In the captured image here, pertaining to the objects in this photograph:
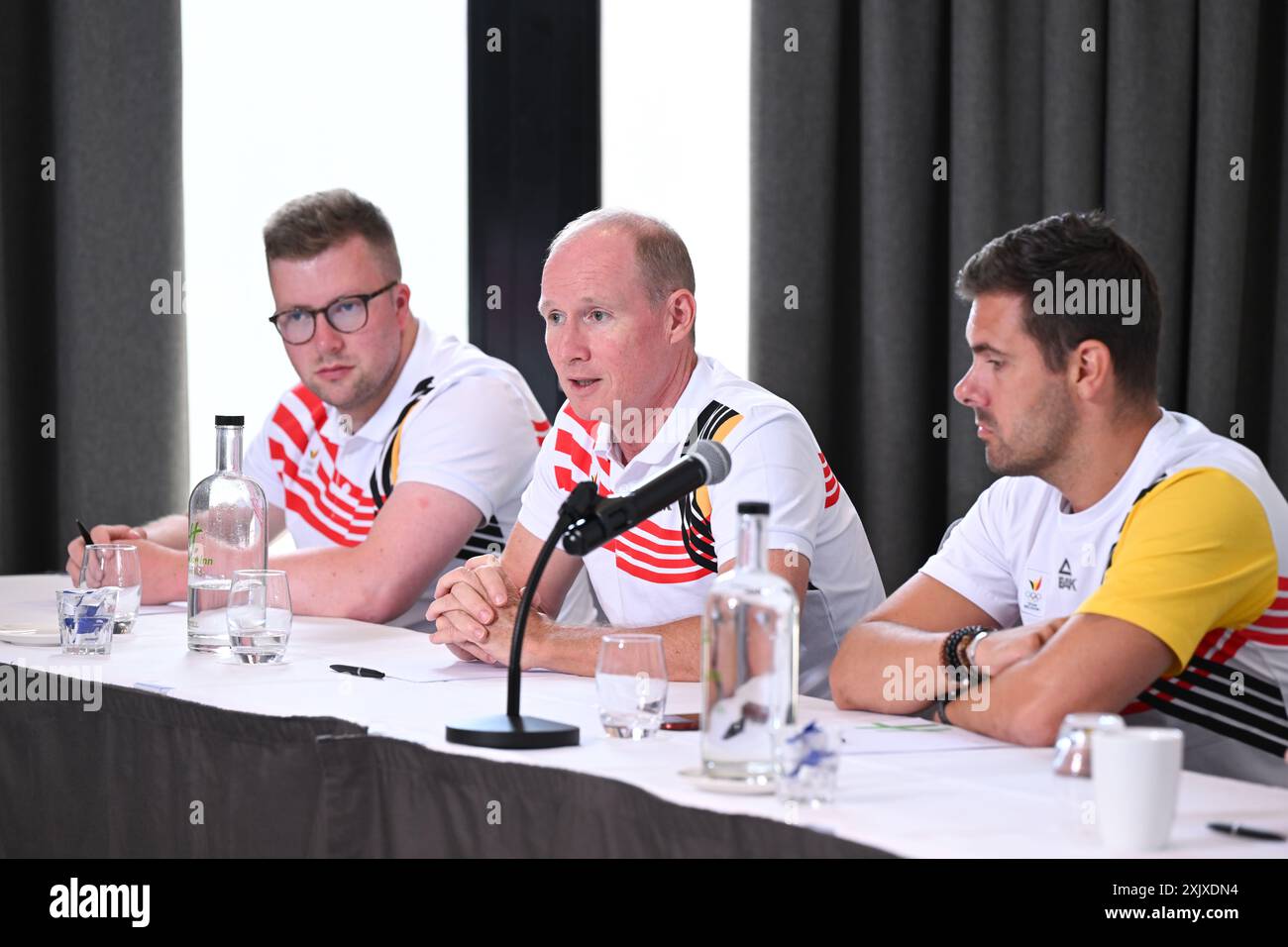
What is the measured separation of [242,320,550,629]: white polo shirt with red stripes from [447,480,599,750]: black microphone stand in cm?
108

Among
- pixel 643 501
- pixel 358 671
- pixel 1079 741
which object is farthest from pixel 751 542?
pixel 358 671

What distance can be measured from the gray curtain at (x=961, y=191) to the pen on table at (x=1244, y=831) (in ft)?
6.86

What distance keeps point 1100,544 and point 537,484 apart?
0.94m

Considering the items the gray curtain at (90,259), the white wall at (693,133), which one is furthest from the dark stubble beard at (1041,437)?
the gray curtain at (90,259)

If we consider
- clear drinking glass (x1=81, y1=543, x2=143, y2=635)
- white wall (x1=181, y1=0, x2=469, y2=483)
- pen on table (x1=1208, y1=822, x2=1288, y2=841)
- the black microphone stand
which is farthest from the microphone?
white wall (x1=181, y1=0, x2=469, y2=483)

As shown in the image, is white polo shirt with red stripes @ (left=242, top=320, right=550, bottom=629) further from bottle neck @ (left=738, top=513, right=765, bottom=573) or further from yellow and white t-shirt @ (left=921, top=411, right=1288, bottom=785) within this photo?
bottle neck @ (left=738, top=513, right=765, bottom=573)

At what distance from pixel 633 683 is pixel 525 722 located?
0.41 ft

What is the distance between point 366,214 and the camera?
2.78m

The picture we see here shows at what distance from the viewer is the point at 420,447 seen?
8.74ft

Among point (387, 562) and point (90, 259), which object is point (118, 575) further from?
point (90, 259)

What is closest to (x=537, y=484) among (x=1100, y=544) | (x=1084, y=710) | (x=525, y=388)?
(x=525, y=388)

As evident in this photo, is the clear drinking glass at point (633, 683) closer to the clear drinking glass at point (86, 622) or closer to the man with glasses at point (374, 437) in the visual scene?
the clear drinking glass at point (86, 622)

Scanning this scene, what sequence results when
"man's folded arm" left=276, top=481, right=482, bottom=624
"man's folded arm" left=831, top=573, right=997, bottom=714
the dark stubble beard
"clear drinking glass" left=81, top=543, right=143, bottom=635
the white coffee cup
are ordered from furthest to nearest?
1. "man's folded arm" left=276, top=481, right=482, bottom=624
2. "clear drinking glass" left=81, top=543, right=143, bottom=635
3. the dark stubble beard
4. "man's folded arm" left=831, top=573, right=997, bottom=714
5. the white coffee cup

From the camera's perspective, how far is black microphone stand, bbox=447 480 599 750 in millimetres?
1440
